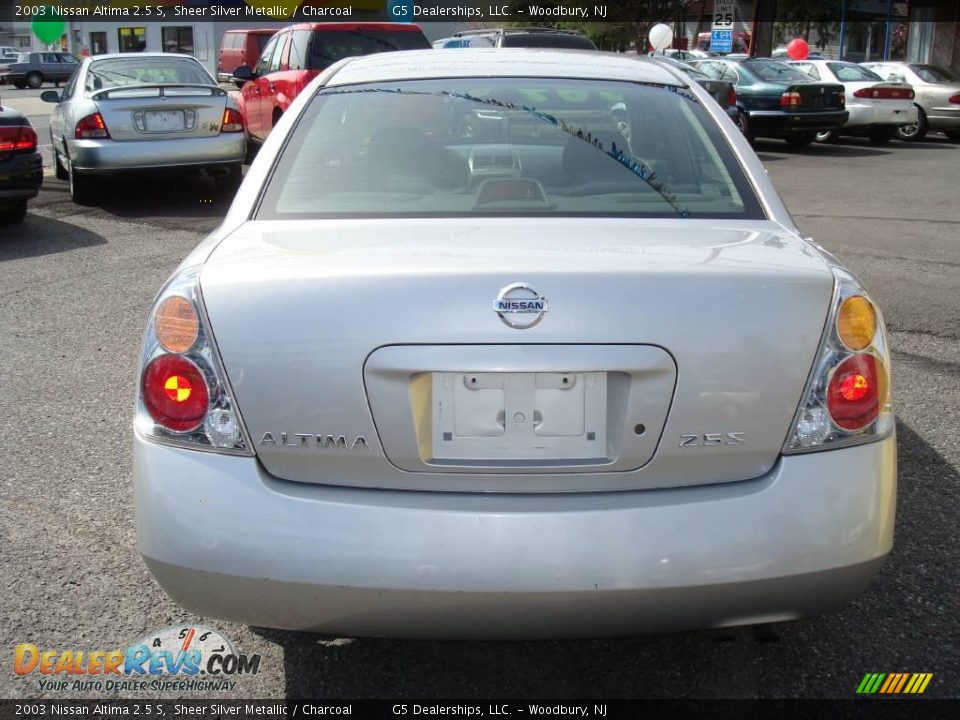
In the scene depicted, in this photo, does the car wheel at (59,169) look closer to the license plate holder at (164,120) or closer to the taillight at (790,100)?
the license plate holder at (164,120)

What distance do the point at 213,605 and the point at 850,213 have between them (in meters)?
9.67

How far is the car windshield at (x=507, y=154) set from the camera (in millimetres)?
2820

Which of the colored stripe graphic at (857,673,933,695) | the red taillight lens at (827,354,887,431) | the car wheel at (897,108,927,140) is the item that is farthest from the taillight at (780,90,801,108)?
the red taillight lens at (827,354,887,431)

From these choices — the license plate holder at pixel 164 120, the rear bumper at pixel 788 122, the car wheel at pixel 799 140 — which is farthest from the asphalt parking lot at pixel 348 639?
the car wheel at pixel 799 140

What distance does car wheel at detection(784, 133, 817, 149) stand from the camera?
1770 cm

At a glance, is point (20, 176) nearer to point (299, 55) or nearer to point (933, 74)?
point (299, 55)

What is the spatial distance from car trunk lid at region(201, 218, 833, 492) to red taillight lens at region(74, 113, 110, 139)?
8.24m

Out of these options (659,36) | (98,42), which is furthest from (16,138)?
(98,42)

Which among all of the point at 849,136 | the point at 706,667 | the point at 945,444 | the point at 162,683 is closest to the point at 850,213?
the point at 945,444

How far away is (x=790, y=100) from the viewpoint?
16.9 metres

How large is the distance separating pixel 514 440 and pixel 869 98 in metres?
18.0

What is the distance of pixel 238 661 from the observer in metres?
2.76

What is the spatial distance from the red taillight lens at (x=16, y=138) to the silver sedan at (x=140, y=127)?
3.75 feet

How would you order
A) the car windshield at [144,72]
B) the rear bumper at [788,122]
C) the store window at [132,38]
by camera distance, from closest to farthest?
1. the car windshield at [144,72]
2. the rear bumper at [788,122]
3. the store window at [132,38]
